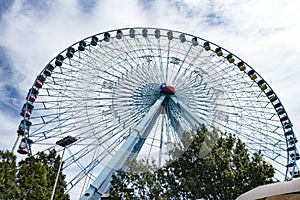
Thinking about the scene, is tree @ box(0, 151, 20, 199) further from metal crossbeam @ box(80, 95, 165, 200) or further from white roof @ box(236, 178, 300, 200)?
white roof @ box(236, 178, 300, 200)

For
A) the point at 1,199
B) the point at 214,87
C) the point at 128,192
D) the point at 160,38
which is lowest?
the point at 128,192

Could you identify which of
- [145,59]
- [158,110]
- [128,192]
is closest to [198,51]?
[145,59]

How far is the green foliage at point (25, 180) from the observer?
505 inches

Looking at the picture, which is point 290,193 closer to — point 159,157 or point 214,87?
point 159,157

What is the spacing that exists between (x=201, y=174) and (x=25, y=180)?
27.6 feet

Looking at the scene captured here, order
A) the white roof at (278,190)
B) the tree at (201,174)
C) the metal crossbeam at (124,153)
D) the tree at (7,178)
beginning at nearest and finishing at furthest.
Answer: the white roof at (278,190) < the tree at (7,178) < the tree at (201,174) < the metal crossbeam at (124,153)

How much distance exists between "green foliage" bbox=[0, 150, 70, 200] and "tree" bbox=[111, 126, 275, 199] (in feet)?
11.5

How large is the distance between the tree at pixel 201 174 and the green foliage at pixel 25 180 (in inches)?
138

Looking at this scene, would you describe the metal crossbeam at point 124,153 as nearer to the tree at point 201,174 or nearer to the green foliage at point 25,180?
the tree at point 201,174

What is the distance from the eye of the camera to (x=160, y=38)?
68.8 feet

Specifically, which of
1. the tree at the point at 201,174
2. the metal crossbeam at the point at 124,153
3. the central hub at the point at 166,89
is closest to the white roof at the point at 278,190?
the tree at the point at 201,174

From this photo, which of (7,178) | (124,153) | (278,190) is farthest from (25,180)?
(278,190)

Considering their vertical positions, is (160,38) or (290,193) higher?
(160,38)

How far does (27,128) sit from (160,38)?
10.5 m
